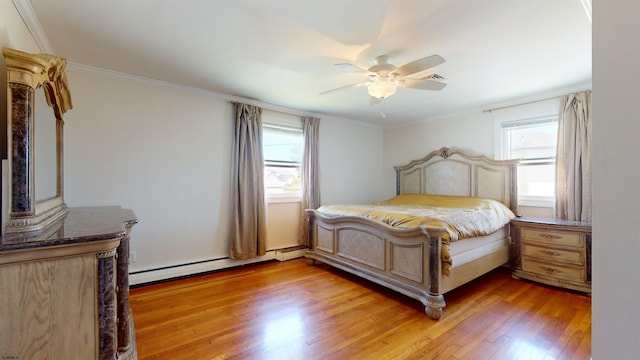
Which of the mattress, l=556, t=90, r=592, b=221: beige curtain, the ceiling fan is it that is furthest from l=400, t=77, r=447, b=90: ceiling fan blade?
l=556, t=90, r=592, b=221: beige curtain

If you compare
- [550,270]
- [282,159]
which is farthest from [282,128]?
[550,270]

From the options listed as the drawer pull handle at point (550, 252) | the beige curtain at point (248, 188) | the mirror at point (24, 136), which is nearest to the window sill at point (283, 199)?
the beige curtain at point (248, 188)

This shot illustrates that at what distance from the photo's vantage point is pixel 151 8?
5.78 ft

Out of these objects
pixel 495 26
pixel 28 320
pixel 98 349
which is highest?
pixel 495 26

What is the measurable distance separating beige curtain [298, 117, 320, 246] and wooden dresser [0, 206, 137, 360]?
305 cm

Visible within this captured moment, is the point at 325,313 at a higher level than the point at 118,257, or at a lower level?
lower

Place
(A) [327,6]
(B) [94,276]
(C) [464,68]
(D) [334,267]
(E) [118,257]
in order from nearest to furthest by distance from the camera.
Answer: (B) [94,276], (E) [118,257], (A) [327,6], (C) [464,68], (D) [334,267]

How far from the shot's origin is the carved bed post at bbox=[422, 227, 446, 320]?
2230 mm

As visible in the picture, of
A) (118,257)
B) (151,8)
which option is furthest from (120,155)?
(118,257)

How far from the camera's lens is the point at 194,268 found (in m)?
3.28

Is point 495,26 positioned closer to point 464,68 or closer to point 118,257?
point 464,68

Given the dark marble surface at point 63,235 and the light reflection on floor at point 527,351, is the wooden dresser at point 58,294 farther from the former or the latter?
the light reflection on floor at point 527,351

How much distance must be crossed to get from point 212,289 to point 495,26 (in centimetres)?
349

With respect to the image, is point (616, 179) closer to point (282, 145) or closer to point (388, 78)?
point (388, 78)
